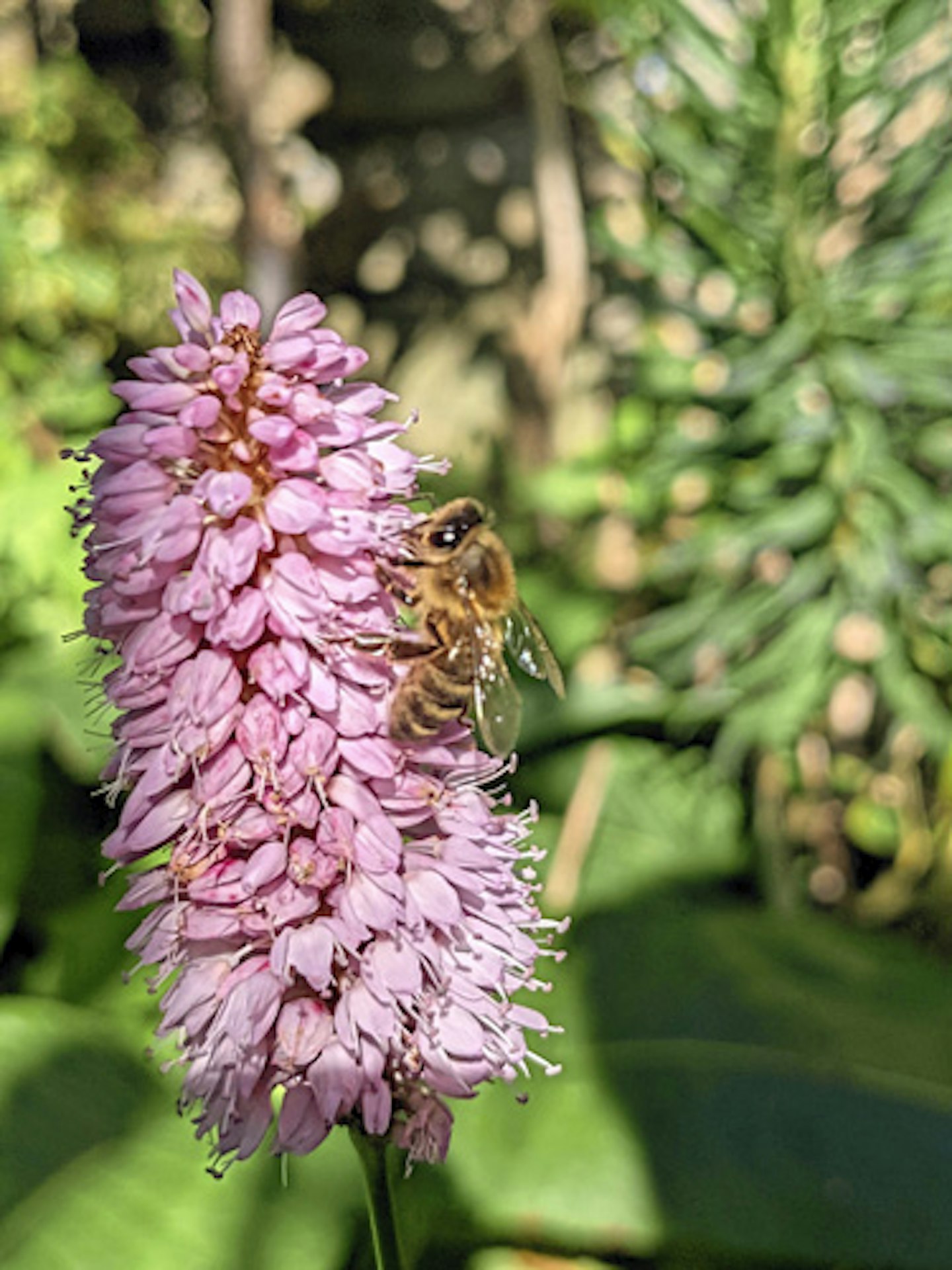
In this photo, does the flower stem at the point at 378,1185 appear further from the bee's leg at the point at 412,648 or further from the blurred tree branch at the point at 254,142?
the blurred tree branch at the point at 254,142

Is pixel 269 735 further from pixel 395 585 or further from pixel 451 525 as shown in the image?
pixel 451 525

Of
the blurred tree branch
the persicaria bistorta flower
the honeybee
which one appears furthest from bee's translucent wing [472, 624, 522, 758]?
the blurred tree branch

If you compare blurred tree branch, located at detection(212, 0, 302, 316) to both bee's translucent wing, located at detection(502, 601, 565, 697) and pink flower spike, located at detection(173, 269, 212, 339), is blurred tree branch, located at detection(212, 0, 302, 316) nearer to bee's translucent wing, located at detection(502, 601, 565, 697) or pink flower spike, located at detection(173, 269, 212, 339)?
bee's translucent wing, located at detection(502, 601, 565, 697)

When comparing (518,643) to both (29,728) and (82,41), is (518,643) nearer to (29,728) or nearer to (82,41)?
(29,728)

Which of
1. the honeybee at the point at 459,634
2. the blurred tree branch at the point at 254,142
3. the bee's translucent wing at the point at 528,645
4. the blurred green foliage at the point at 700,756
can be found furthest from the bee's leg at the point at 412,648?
the blurred tree branch at the point at 254,142

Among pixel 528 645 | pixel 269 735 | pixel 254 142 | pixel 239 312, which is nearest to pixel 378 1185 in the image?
pixel 269 735

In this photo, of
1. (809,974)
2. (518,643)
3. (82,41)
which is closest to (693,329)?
(809,974)
